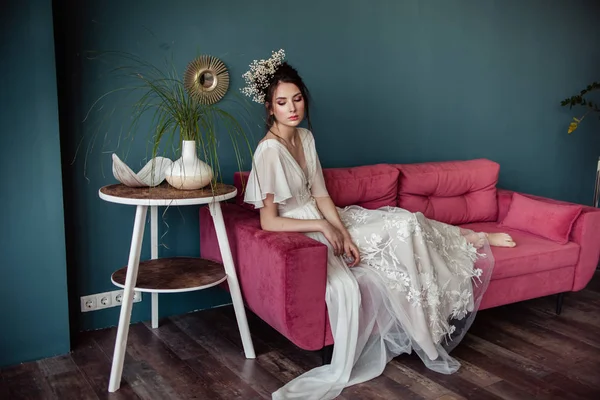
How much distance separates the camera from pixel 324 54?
3.36 m

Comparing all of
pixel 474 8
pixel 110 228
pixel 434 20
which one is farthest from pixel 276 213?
pixel 474 8

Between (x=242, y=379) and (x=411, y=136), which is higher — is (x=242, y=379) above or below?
below

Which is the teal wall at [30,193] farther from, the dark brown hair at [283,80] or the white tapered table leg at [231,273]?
the dark brown hair at [283,80]

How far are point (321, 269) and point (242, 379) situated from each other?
57cm

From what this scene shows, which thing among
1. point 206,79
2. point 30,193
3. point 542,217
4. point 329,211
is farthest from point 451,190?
point 30,193

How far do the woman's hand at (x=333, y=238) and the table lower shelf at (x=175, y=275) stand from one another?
1.57ft

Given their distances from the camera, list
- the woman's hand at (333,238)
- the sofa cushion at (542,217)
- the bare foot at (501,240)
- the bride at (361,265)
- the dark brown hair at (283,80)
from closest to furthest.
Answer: the bride at (361,265) < the woman's hand at (333,238) < the dark brown hair at (283,80) < the bare foot at (501,240) < the sofa cushion at (542,217)

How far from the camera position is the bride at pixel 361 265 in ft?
7.87

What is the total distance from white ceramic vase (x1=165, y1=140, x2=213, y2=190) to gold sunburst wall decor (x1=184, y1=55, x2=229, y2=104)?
0.57m

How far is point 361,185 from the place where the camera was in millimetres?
3154

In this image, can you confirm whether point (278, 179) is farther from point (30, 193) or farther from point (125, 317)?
point (30, 193)

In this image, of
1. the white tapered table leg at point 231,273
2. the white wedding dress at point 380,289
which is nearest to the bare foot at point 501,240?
the white wedding dress at point 380,289

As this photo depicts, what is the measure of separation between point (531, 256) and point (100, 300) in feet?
7.12

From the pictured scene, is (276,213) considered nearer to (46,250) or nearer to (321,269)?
(321,269)
